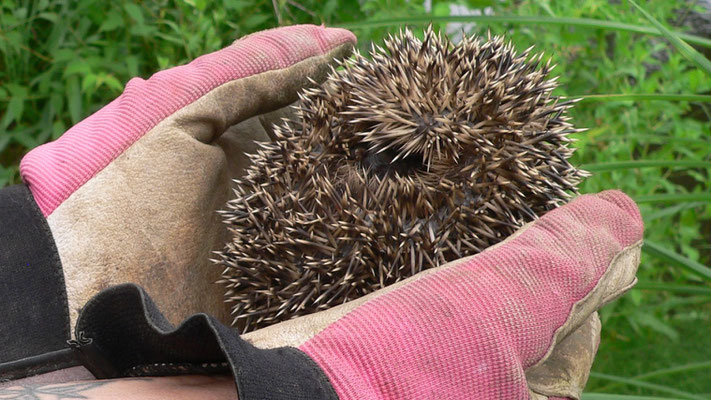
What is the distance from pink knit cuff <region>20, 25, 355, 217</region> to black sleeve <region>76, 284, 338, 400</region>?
31 centimetres

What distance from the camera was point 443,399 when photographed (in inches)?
36.1

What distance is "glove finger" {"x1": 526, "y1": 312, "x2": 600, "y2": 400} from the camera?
1.05 meters

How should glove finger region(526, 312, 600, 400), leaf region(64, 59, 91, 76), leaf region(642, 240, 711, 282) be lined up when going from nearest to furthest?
glove finger region(526, 312, 600, 400) < leaf region(642, 240, 711, 282) < leaf region(64, 59, 91, 76)

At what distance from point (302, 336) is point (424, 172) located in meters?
0.39

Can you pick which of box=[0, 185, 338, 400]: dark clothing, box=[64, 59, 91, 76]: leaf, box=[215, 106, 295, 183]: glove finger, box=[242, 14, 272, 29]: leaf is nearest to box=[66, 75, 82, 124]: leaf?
box=[64, 59, 91, 76]: leaf

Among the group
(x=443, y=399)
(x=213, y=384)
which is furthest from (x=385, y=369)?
(x=213, y=384)

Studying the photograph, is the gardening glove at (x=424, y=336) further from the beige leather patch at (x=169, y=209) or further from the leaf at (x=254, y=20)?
the leaf at (x=254, y=20)

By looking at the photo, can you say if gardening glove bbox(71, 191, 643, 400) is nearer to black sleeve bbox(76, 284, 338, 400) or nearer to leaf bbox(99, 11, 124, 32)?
black sleeve bbox(76, 284, 338, 400)

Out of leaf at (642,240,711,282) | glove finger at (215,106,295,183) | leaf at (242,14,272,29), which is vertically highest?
leaf at (242,14,272,29)

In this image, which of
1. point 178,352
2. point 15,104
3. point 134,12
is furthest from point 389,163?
point 15,104

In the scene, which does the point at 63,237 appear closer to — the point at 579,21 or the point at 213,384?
the point at 213,384

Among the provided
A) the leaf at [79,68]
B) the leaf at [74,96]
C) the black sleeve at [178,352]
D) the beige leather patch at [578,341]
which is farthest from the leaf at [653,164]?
the leaf at [74,96]

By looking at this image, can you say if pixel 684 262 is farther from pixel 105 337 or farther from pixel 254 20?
pixel 254 20

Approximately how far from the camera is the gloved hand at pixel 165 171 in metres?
1.21
